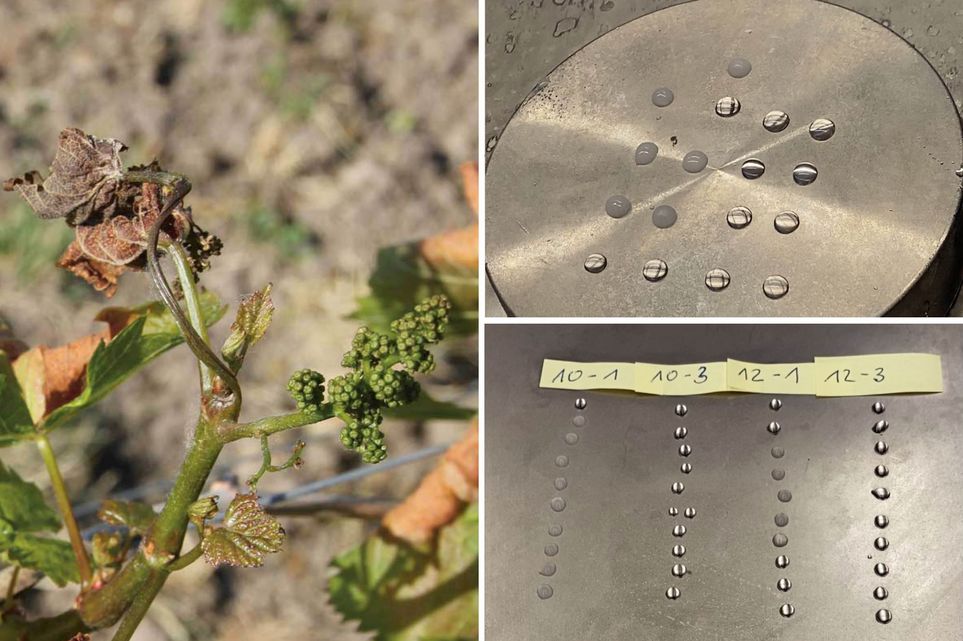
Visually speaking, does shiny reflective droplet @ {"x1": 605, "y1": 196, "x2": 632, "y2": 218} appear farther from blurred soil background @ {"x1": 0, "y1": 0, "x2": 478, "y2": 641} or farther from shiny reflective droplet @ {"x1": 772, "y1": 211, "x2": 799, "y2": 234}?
blurred soil background @ {"x1": 0, "y1": 0, "x2": 478, "y2": 641}

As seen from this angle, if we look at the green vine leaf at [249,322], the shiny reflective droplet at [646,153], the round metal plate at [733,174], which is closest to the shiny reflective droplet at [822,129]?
the round metal plate at [733,174]

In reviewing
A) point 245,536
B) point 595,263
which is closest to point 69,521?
point 245,536

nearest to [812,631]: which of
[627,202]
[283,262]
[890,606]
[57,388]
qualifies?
[890,606]

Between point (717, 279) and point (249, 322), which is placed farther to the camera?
point (717, 279)

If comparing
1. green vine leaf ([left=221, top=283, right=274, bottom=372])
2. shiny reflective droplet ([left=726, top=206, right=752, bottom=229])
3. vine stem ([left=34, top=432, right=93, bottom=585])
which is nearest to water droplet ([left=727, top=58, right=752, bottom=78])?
shiny reflective droplet ([left=726, top=206, right=752, bottom=229])

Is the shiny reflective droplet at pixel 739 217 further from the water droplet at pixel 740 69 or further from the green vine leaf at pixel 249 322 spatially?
the green vine leaf at pixel 249 322

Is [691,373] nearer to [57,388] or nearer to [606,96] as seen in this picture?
[606,96]

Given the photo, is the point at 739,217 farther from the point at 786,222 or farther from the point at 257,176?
the point at 257,176
